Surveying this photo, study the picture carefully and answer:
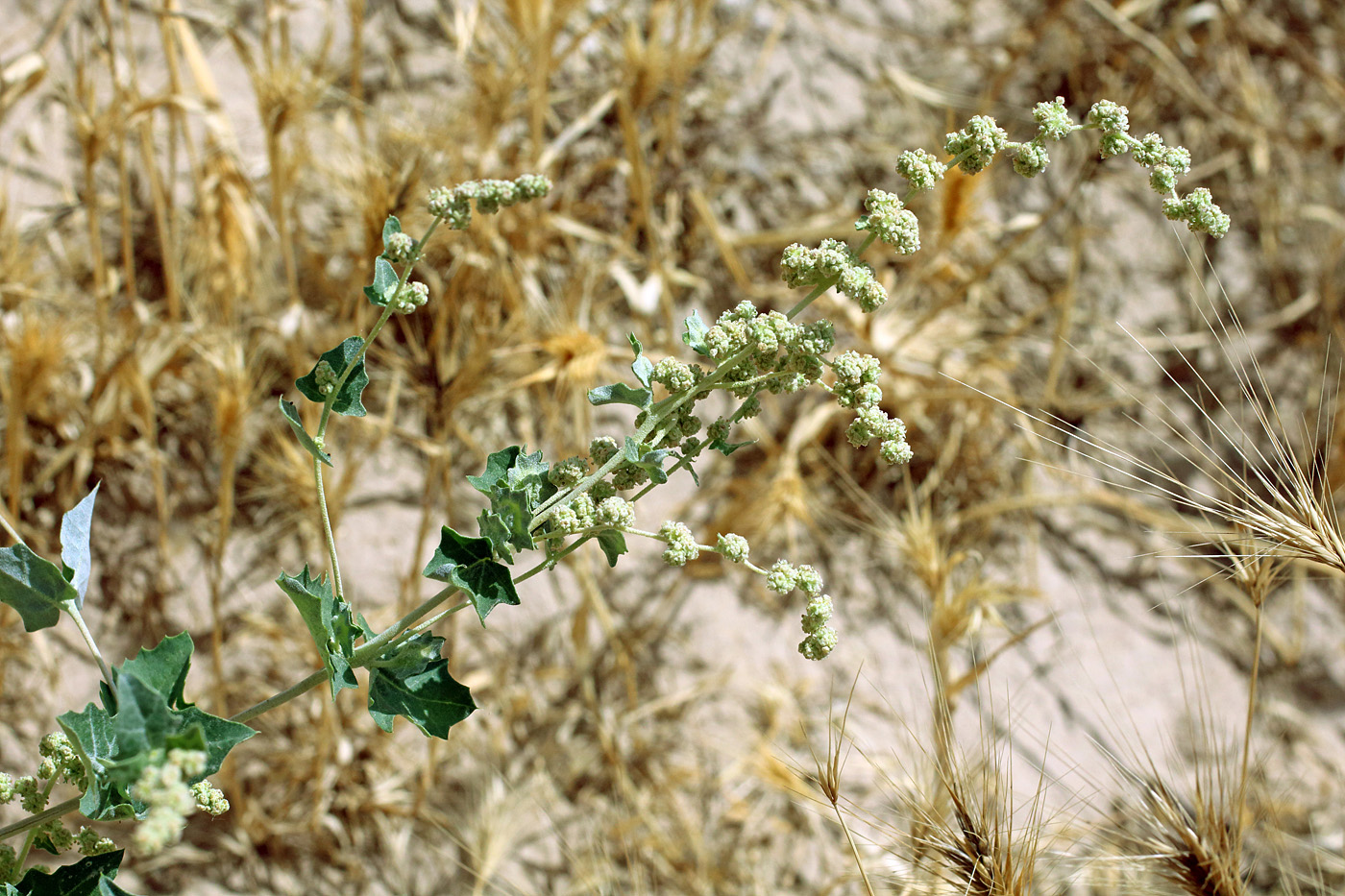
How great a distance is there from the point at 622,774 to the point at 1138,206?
2.23 metres

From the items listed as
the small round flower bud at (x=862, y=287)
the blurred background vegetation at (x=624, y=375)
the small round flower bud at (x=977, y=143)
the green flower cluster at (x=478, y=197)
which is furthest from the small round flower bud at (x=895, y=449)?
the blurred background vegetation at (x=624, y=375)

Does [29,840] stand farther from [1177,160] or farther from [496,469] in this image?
[1177,160]

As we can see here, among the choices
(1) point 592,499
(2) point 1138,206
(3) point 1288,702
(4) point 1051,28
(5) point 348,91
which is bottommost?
(1) point 592,499

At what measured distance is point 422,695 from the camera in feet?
2.41

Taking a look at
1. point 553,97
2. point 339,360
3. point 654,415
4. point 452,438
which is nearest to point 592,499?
point 654,415

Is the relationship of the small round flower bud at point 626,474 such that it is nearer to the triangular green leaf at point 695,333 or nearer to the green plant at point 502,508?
the green plant at point 502,508

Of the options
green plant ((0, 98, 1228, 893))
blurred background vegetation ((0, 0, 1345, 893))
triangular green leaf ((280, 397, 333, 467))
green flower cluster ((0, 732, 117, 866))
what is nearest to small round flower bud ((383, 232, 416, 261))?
green plant ((0, 98, 1228, 893))

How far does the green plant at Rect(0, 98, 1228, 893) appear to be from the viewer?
68cm

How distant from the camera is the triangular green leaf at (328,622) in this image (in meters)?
0.67

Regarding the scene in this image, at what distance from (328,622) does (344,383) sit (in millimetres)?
199

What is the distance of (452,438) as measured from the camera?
2.06 meters

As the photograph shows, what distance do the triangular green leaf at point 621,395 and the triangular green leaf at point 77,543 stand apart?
39cm

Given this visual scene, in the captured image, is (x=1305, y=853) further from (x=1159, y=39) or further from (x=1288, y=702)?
(x=1159, y=39)

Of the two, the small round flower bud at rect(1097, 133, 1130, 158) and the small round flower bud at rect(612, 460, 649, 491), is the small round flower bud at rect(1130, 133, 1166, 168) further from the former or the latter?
the small round flower bud at rect(612, 460, 649, 491)
